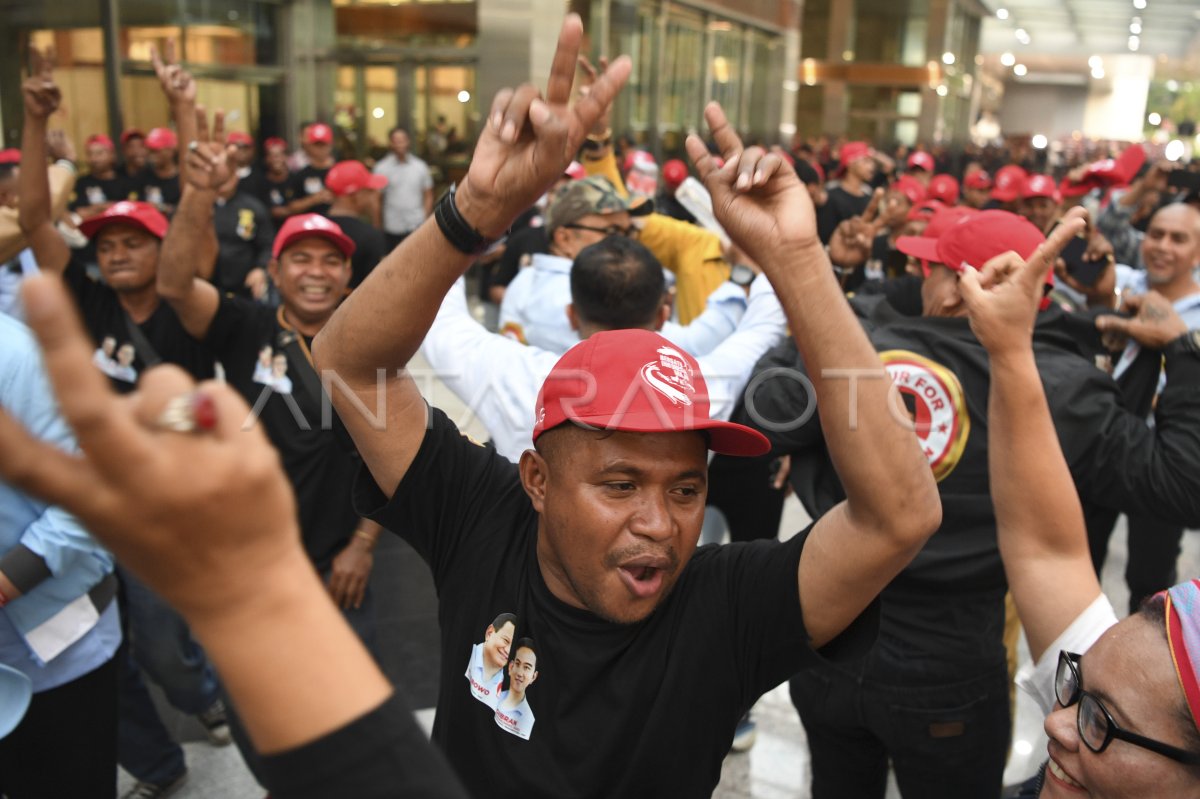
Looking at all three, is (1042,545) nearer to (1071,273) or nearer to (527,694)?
(527,694)

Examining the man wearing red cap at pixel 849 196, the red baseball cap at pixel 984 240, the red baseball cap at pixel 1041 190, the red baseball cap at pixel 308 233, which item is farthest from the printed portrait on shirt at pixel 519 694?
the man wearing red cap at pixel 849 196

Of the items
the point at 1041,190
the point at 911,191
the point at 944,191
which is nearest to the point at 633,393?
the point at 1041,190

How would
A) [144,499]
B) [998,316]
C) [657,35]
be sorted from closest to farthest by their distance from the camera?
[144,499] → [998,316] → [657,35]

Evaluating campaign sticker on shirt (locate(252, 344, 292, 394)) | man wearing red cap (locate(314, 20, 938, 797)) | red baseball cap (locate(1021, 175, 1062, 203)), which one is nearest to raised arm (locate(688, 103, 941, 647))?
man wearing red cap (locate(314, 20, 938, 797))

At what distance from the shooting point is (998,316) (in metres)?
1.83

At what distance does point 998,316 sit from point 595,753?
42.9 inches

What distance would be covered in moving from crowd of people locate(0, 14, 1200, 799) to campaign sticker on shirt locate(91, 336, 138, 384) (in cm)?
1

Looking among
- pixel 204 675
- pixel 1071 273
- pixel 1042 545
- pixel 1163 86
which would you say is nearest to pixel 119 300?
pixel 204 675

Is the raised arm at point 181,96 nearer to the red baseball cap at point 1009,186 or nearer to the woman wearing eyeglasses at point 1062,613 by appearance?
the woman wearing eyeglasses at point 1062,613

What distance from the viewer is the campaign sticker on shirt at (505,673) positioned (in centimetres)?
160

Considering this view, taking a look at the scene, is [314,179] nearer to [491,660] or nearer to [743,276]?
[743,276]

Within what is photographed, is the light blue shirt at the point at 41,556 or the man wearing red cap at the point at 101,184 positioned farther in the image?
the man wearing red cap at the point at 101,184

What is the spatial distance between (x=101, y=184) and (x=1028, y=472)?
9.83 metres

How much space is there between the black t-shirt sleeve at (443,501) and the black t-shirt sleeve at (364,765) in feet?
3.14
